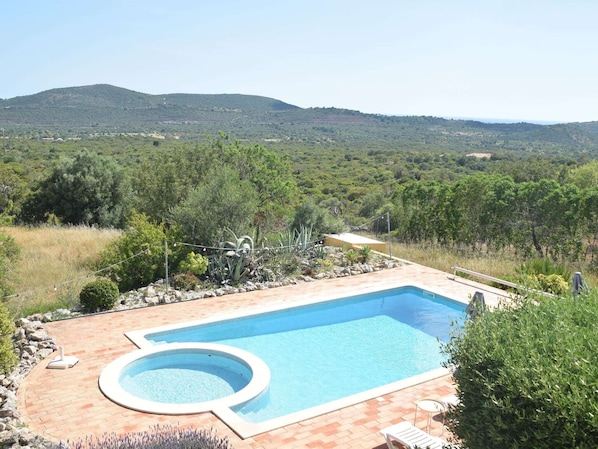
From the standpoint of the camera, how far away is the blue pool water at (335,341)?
26.7 ft

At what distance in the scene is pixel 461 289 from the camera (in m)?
12.9

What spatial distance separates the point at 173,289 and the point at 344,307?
3941mm

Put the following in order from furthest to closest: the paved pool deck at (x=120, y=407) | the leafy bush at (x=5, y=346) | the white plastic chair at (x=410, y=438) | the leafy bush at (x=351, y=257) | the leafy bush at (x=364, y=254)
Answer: the leafy bush at (x=364, y=254) → the leafy bush at (x=351, y=257) → the leafy bush at (x=5, y=346) → the paved pool deck at (x=120, y=407) → the white plastic chair at (x=410, y=438)

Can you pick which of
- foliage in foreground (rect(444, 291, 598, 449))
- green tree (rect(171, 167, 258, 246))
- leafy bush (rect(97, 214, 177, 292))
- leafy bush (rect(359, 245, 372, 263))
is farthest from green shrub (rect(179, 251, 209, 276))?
foliage in foreground (rect(444, 291, 598, 449))

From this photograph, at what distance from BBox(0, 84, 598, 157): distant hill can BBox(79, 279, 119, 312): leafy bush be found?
221 feet

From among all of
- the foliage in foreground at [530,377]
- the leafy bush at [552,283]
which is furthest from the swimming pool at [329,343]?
the foliage in foreground at [530,377]

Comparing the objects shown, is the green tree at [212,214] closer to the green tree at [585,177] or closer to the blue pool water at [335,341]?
the blue pool water at [335,341]

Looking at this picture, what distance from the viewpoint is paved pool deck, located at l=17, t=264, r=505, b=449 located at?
6.31m

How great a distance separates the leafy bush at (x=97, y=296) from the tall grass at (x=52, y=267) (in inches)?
14.4

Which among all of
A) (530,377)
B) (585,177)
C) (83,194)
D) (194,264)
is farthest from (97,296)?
(585,177)

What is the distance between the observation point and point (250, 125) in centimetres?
10331

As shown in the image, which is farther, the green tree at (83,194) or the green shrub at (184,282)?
the green tree at (83,194)

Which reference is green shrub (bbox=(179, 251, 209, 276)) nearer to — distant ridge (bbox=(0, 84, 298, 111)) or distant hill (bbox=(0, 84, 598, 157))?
distant hill (bbox=(0, 84, 598, 157))

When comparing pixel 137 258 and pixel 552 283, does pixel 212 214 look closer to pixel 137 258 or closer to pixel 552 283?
pixel 137 258
